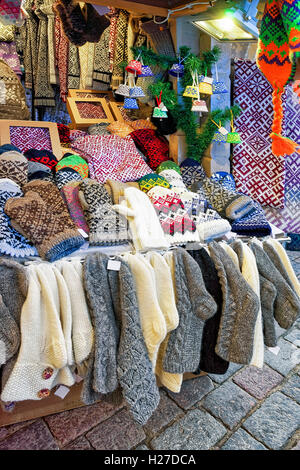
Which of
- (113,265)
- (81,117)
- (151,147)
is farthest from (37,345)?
(81,117)

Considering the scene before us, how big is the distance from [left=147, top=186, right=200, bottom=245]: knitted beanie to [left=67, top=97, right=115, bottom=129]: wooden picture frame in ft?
5.15

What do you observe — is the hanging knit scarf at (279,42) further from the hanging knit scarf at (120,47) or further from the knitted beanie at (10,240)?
the hanging knit scarf at (120,47)

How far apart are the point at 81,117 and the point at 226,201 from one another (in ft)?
5.99

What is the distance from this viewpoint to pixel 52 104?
4457 mm

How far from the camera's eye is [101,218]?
183cm

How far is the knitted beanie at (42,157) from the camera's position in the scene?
232 centimetres

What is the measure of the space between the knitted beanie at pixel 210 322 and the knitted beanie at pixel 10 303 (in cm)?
80

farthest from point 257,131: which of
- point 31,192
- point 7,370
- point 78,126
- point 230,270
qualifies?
point 7,370

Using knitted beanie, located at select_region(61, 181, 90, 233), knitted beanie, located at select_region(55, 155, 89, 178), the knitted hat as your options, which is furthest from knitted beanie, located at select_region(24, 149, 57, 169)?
the knitted hat

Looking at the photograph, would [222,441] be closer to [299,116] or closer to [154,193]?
Result: [154,193]

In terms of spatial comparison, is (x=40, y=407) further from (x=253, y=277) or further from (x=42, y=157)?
(x=42, y=157)

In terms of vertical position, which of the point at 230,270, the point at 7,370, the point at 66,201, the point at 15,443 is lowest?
the point at 15,443
